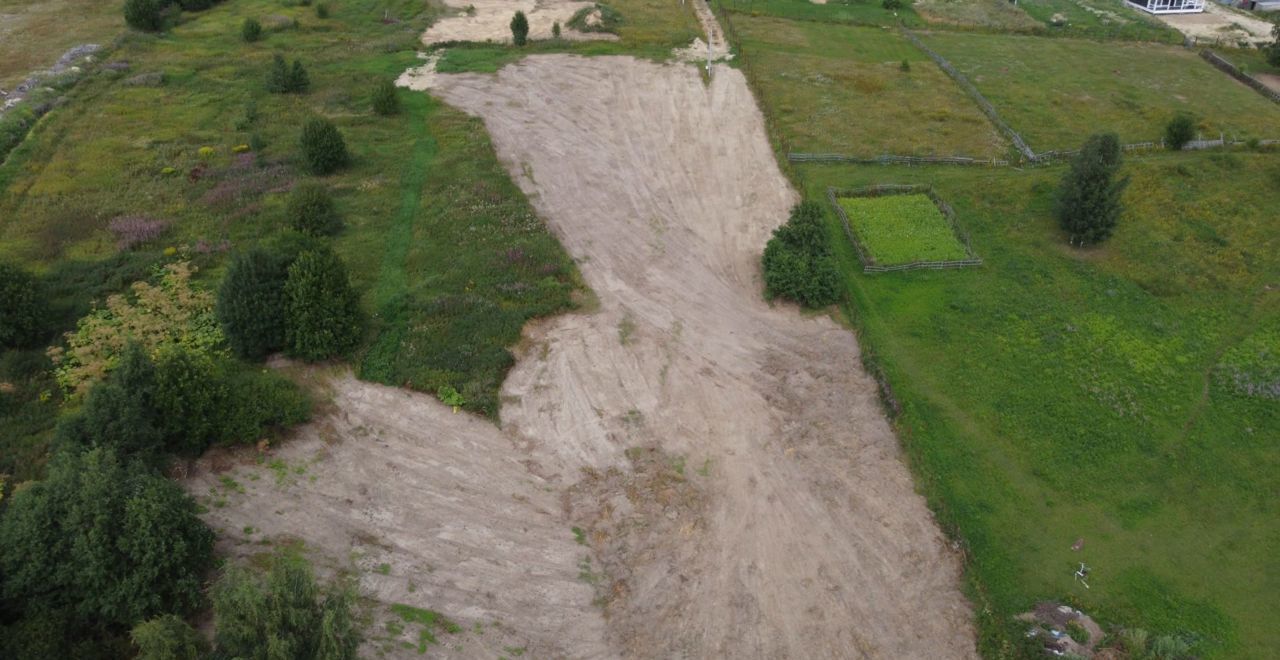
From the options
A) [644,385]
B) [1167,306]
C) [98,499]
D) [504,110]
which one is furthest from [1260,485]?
[504,110]

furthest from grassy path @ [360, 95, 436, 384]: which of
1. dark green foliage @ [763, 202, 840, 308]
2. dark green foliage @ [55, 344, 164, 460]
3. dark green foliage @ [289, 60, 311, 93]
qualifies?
dark green foliage @ [763, 202, 840, 308]

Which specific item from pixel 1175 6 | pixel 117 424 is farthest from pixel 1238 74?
pixel 117 424

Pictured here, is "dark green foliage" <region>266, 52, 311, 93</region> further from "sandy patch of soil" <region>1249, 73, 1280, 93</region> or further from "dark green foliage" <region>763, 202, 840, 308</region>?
"sandy patch of soil" <region>1249, 73, 1280, 93</region>

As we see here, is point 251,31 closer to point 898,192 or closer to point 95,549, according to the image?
point 898,192

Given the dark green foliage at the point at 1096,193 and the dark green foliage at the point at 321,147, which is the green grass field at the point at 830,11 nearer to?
the dark green foliage at the point at 1096,193

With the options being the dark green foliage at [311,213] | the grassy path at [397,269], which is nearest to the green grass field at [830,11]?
the grassy path at [397,269]

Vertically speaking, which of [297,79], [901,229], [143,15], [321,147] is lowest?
[901,229]
